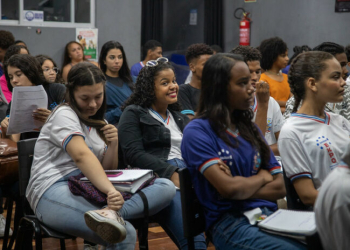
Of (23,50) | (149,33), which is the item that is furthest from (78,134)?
(149,33)

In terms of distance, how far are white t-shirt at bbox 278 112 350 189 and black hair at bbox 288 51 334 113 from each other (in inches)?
7.5

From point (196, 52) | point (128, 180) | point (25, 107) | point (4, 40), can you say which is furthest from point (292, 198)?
point (4, 40)

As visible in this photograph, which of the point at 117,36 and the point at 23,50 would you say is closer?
the point at 23,50

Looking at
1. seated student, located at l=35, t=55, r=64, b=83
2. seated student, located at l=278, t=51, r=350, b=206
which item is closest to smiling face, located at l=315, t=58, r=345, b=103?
seated student, located at l=278, t=51, r=350, b=206

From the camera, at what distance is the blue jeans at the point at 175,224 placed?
2.19 m

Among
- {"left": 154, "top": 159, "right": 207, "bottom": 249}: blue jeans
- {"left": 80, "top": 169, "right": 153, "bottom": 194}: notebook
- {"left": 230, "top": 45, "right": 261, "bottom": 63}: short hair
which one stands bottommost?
{"left": 154, "top": 159, "right": 207, "bottom": 249}: blue jeans

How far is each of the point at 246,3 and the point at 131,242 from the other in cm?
732

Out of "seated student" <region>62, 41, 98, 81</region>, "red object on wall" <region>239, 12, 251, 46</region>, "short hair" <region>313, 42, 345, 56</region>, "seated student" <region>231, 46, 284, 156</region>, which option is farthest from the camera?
"red object on wall" <region>239, 12, 251, 46</region>

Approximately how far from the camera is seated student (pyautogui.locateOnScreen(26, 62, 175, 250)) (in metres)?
2.04

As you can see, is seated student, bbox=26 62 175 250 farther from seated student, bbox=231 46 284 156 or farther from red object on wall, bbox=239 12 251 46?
red object on wall, bbox=239 12 251 46

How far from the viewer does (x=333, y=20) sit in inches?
288

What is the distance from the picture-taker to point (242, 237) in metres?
1.69

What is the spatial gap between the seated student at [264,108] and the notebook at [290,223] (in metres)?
1.21

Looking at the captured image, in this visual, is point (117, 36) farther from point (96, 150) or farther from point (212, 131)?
point (212, 131)
